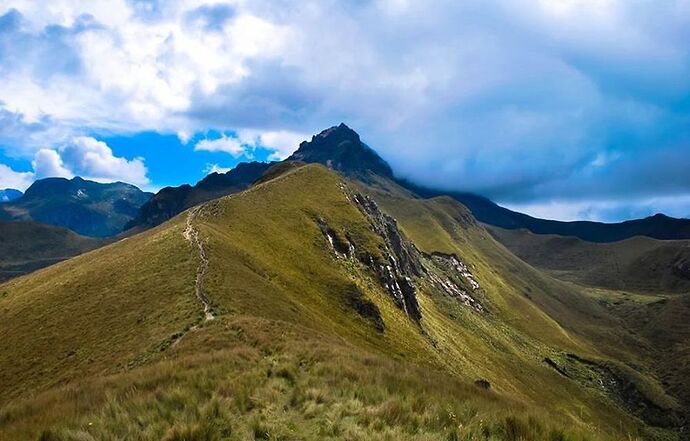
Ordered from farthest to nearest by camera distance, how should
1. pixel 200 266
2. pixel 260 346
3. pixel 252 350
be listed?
1. pixel 200 266
2. pixel 260 346
3. pixel 252 350

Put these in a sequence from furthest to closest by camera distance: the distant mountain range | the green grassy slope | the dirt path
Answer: the dirt path → the distant mountain range → the green grassy slope

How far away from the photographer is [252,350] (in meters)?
23.1

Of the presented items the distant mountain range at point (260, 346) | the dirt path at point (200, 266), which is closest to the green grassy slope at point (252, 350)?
the distant mountain range at point (260, 346)

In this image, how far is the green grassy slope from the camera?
44.1 feet

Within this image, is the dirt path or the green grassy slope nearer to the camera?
the green grassy slope

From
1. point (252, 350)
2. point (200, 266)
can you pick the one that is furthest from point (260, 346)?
point (200, 266)

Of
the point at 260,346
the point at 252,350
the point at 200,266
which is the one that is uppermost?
the point at 200,266

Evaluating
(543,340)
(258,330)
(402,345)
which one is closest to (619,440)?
(258,330)

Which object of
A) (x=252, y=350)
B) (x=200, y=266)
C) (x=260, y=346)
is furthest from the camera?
(x=200, y=266)

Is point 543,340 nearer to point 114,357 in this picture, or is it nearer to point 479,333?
point 479,333

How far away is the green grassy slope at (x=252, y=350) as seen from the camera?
1345 cm

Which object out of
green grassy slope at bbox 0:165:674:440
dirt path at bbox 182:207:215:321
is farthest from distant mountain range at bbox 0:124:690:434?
dirt path at bbox 182:207:215:321

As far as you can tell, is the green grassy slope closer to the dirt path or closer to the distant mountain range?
the distant mountain range

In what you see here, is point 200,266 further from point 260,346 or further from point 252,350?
point 252,350
